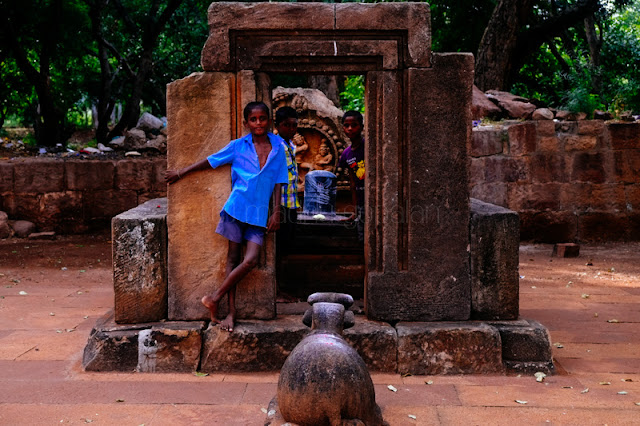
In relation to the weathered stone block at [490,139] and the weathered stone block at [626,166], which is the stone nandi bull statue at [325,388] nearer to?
the weathered stone block at [490,139]

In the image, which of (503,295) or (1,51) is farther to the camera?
(1,51)

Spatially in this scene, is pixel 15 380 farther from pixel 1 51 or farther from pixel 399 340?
pixel 1 51

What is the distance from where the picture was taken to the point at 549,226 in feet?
32.4

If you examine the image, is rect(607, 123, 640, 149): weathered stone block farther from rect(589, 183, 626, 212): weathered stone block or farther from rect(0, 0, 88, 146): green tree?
rect(0, 0, 88, 146): green tree

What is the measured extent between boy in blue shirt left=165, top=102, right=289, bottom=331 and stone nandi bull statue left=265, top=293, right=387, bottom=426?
4.52 feet

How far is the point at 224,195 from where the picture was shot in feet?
14.7

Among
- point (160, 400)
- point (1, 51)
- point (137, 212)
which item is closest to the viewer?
point (160, 400)

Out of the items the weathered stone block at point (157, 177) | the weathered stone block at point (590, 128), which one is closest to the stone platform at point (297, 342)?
the weathered stone block at point (590, 128)

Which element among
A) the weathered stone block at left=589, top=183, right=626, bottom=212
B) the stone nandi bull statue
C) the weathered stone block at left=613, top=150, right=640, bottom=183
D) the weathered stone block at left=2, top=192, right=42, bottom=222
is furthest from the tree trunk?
the stone nandi bull statue

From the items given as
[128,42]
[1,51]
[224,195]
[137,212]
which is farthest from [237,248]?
[128,42]

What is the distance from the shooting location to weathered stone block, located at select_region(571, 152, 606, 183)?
32.1 ft

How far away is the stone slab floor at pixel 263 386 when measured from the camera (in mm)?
3535

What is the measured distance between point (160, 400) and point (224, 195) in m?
1.41

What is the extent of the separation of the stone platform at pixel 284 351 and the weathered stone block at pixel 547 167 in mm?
5908
